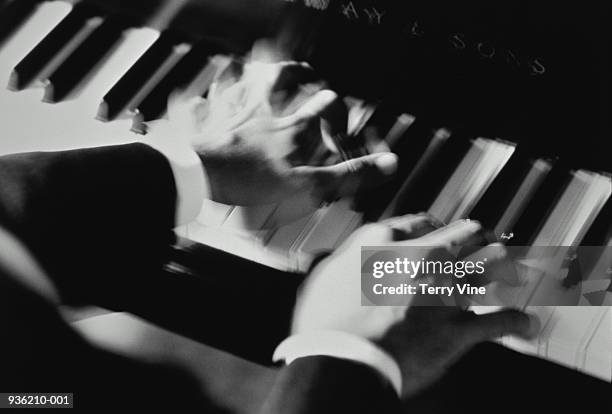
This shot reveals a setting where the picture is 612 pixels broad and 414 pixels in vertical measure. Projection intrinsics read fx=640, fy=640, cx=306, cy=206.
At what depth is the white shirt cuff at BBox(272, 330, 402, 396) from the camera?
30.9 inches

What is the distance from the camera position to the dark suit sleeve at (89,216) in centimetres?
96

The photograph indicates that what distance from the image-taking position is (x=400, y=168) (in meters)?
0.99

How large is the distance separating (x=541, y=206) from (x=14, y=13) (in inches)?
43.1

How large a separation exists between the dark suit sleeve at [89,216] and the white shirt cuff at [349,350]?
29cm

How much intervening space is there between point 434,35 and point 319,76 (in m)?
0.21

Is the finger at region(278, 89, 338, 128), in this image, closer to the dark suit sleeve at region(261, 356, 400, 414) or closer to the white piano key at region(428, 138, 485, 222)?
the white piano key at region(428, 138, 485, 222)

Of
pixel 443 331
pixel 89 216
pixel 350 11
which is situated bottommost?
pixel 89 216

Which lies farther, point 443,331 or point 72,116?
point 72,116

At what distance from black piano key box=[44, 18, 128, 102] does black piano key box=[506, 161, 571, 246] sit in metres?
0.83

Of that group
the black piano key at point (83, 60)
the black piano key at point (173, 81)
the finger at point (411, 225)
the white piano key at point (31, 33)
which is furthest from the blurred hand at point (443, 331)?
the white piano key at point (31, 33)

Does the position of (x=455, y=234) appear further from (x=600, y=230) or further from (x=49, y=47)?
(x=49, y=47)

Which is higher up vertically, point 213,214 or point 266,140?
point 266,140

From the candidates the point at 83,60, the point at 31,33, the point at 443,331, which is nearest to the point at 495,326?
the point at 443,331

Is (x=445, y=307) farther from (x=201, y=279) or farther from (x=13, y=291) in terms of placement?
(x=13, y=291)
